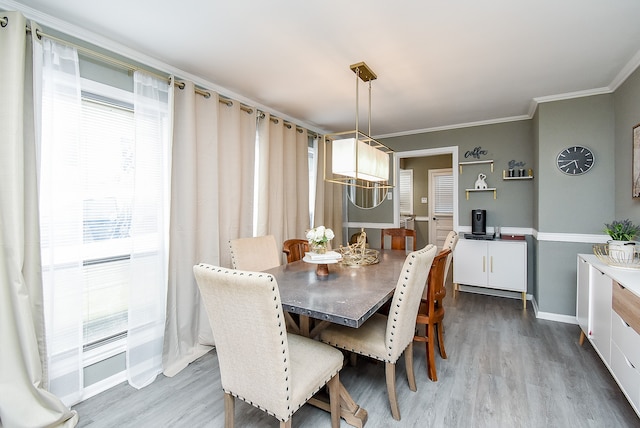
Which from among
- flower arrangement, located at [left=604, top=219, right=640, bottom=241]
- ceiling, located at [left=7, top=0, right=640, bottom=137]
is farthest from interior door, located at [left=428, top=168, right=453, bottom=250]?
flower arrangement, located at [left=604, top=219, right=640, bottom=241]

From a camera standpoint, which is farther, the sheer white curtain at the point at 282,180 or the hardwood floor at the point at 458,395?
the sheer white curtain at the point at 282,180

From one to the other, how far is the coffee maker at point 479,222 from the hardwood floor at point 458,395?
5.23 feet

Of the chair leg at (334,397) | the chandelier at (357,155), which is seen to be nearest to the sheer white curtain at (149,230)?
the chandelier at (357,155)

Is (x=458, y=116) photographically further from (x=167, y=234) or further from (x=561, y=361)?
(x=167, y=234)

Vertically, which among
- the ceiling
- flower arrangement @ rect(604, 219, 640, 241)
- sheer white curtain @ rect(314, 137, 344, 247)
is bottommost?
flower arrangement @ rect(604, 219, 640, 241)

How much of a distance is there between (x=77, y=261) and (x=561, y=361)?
360 cm

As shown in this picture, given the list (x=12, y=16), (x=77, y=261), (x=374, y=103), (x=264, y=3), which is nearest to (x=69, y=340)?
(x=77, y=261)

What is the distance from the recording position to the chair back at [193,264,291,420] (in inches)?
46.8

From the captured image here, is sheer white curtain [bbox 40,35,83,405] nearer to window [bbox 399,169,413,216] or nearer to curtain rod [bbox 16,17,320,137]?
curtain rod [bbox 16,17,320,137]

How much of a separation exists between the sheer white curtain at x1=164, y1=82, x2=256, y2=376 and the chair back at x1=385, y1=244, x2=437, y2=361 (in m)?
1.67

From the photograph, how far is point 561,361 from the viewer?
2381 millimetres

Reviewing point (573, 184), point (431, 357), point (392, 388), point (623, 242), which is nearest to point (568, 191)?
point (573, 184)

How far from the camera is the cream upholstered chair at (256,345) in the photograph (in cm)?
119

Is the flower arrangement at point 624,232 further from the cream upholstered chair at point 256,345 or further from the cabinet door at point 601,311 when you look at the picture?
the cream upholstered chair at point 256,345
